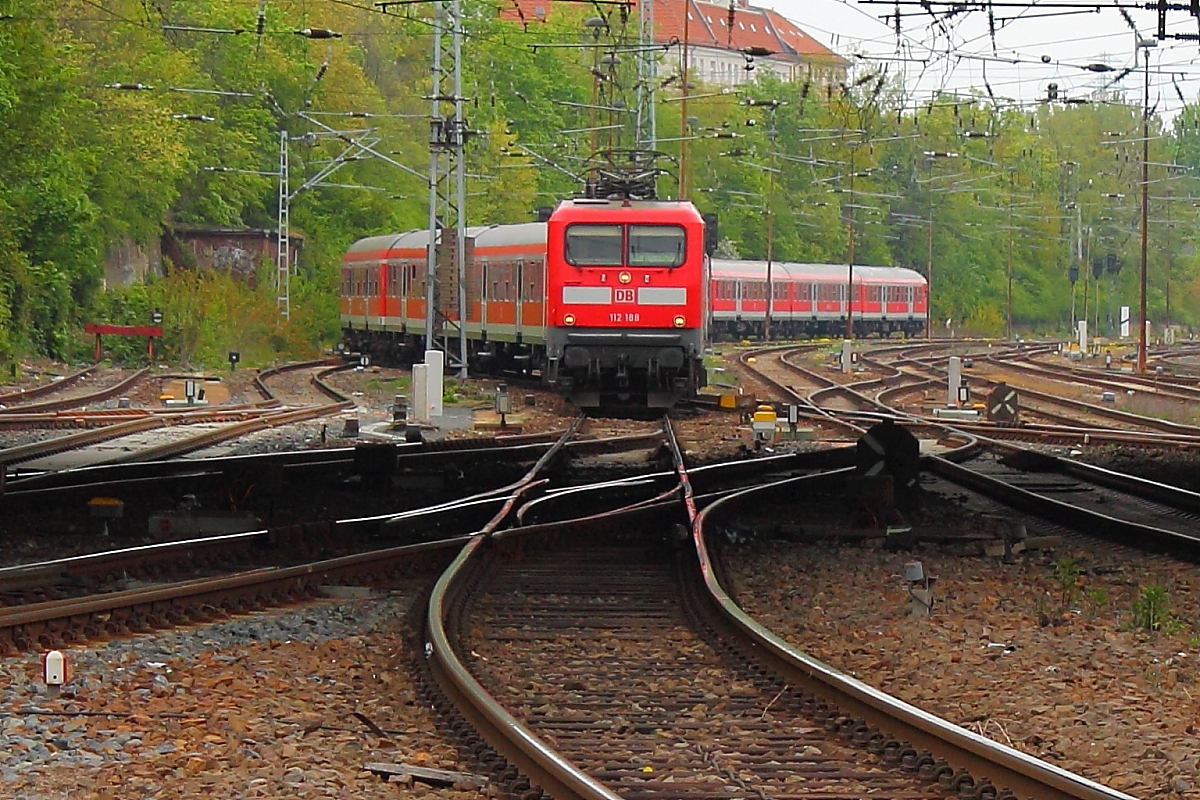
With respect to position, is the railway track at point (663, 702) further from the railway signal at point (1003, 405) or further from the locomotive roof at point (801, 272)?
the locomotive roof at point (801, 272)

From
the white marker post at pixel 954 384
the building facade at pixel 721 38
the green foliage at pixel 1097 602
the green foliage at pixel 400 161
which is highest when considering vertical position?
the building facade at pixel 721 38

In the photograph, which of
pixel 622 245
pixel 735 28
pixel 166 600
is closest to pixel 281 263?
pixel 622 245

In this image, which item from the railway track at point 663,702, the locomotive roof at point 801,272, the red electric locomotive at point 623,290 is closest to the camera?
the railway track at point 663,702

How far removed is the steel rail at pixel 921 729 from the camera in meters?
5.34

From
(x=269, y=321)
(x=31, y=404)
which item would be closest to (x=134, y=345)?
(x=269, y=321)

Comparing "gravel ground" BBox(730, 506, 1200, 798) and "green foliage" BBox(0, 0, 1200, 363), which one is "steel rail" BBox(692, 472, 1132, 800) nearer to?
"gravel ground" BBox(730, 506, 1200, 798)

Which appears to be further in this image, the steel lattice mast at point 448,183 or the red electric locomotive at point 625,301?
the steel lattice mast at point 448,183

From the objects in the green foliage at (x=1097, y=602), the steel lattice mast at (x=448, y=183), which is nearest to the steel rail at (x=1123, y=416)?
the steel lattice mast at (x=448, y=183)

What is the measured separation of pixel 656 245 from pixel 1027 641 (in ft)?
53.4

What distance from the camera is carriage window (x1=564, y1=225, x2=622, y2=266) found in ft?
80.5

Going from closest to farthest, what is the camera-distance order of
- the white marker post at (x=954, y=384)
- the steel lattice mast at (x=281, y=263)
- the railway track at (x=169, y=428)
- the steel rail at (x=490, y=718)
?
the steel rail at (x=490, y=718) < the railway track at (x=169, y=428) < the white marker post at (x=954, y=384) < the steel lattice mast at (x=281, y=263)

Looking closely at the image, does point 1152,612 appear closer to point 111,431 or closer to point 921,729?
point 921,729

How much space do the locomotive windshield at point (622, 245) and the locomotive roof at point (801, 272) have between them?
30.5m

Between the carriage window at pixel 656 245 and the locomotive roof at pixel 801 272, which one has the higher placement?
the locomotive roof at pixel 801 272
